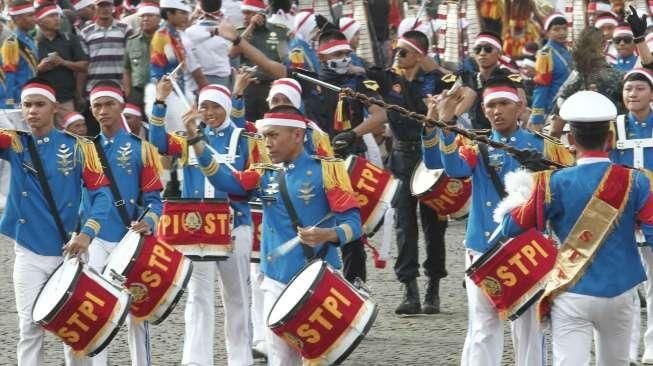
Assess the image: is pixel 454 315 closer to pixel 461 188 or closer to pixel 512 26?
pixel 461 188

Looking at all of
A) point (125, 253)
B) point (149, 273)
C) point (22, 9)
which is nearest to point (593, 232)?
point (149, 273)

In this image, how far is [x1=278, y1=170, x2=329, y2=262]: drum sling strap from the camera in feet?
32.8

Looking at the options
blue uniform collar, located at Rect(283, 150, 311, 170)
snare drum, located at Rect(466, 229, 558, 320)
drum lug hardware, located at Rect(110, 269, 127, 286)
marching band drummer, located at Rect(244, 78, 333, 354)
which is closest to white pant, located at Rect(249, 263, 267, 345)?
marching band drummer, located at Rect(244, 78, 333, 354)

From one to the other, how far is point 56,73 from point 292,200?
29.9ft

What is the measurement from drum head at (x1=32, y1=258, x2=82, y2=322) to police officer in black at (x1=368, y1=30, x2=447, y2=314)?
425 centimetres

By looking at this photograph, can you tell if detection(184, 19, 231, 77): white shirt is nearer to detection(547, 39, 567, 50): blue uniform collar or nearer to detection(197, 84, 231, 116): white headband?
detection(547, 39, 567, 50): blue uniform collar

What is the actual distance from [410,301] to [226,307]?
2234 mm

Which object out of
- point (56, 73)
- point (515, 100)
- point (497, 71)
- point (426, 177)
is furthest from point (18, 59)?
point (515, 100)

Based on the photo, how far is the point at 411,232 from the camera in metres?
14.1

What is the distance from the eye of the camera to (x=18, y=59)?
59.8 feet

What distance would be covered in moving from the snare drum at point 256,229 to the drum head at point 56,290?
2271mm

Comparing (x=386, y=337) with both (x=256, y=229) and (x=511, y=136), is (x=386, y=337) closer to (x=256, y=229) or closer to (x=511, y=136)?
(x=256, y=229)

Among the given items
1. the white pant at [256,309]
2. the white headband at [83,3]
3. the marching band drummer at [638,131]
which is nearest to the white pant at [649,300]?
the marching band drummer at [638,131]

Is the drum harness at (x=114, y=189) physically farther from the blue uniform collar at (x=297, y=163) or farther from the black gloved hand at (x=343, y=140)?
the black gloved hand at (x=343, y=140)
